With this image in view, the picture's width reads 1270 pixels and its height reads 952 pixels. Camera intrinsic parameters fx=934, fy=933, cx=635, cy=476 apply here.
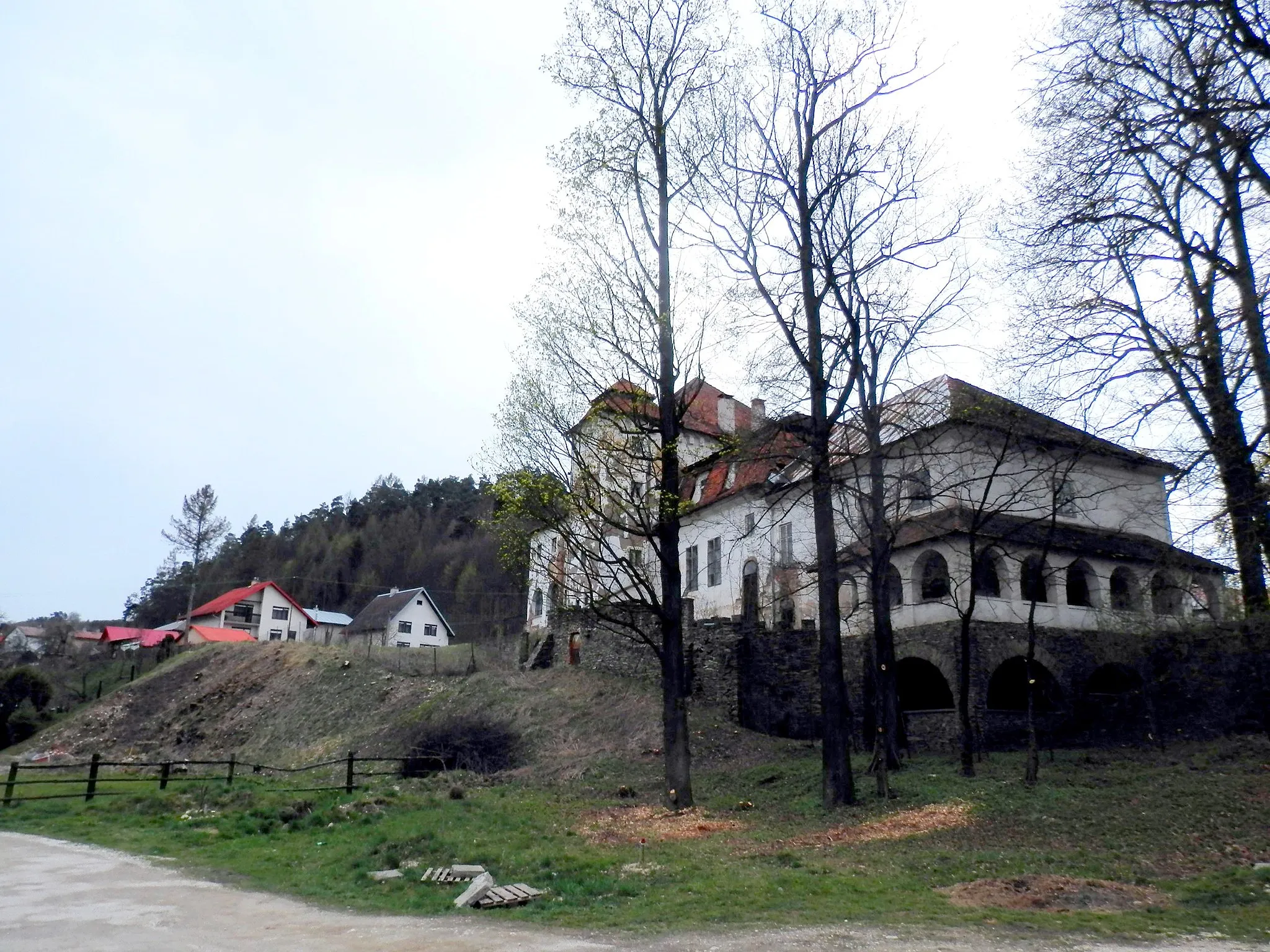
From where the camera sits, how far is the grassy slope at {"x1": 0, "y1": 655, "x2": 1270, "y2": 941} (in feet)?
28.8

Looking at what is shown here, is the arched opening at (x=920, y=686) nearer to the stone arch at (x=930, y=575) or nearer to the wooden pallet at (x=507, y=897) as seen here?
the stone arch at (x=930, y=575)

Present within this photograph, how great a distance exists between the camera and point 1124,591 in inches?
1078

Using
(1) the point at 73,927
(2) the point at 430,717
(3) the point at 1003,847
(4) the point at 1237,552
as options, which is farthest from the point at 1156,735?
(1) the point at 73,927

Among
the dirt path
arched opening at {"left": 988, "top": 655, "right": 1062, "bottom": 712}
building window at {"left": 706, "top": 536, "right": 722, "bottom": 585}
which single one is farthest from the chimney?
the dirt path

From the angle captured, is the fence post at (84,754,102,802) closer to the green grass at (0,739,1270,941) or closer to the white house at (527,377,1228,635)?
the green grass at (0,739,1270,941)

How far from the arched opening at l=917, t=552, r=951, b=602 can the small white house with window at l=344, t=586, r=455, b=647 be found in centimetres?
4377

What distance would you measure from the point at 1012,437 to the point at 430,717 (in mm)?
18348

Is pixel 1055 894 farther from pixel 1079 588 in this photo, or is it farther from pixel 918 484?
pixel 1079 588

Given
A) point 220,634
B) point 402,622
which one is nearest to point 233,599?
point 220,634

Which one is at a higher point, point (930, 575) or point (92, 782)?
point (930, 575)

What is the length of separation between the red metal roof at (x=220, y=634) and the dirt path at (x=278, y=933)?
5229cm

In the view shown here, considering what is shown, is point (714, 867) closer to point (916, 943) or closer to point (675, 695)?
point (916, 943)

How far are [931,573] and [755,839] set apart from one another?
14.0 meters

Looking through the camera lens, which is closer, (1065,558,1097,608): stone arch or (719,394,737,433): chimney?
(1065,558,1097,608): stone arch
